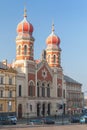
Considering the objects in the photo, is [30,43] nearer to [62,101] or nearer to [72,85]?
[62,101]

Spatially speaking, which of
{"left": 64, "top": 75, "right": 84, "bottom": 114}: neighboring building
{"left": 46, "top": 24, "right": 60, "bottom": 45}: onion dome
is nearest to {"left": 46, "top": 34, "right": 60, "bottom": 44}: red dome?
{"left": 46, "top": 24, "right": 60, "bottom": 45}: onion dome

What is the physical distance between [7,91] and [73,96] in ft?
143

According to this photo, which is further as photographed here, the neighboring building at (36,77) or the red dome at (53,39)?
the red dome at (53,39)

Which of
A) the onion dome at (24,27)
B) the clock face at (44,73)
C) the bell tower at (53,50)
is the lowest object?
the clock face at (44,73)

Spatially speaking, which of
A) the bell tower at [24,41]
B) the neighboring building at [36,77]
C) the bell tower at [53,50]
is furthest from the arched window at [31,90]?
the bell tower at [53,50]

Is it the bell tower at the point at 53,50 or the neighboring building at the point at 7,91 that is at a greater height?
the bell tower at the point at 53,50

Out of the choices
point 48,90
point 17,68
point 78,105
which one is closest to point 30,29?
point 17,68

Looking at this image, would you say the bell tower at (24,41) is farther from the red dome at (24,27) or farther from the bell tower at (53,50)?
the bell tower at (53,50)

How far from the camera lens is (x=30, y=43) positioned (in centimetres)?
8975

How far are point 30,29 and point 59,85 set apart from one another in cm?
1927

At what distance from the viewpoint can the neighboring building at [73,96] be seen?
373ft

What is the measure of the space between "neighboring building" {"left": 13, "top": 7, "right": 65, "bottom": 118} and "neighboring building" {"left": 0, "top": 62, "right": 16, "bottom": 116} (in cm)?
243

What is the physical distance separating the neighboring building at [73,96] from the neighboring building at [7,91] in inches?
1295

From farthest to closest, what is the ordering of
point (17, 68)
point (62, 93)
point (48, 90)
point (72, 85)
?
point (72, 85)
point (62, 93)
point (48, 90)
point (17, 68)
